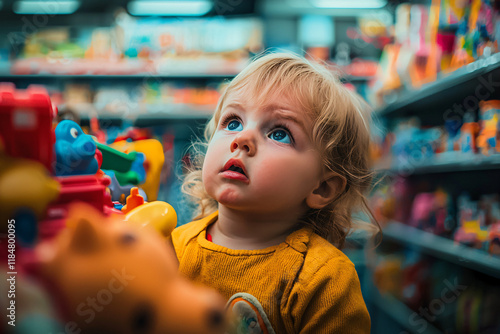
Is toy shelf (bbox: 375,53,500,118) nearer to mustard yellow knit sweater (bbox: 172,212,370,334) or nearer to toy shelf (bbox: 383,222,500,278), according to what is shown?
toy shelf (bbox: 383,222,500,278)

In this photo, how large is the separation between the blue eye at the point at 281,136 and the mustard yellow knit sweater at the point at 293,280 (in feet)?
0.59

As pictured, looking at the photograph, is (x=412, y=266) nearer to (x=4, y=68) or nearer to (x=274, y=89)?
(x=274, y=89)

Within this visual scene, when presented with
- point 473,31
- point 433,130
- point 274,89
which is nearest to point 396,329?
point 433,130

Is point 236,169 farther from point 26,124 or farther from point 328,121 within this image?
point 26,124

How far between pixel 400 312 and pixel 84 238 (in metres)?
2.62

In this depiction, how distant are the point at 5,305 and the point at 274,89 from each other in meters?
0.54

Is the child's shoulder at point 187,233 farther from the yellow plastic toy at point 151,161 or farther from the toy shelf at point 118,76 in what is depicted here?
the toy shelf at point 118,76

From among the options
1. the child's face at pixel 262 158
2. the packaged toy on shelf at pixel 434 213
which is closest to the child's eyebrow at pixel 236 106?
the child's face at pixel 262 158

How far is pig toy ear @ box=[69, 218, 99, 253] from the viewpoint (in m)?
0.31

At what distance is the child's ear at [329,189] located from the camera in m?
0.78

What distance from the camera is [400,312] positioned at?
2.54m

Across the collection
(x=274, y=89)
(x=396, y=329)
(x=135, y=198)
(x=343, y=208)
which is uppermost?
(x=274, y=89)

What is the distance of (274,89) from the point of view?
71cm

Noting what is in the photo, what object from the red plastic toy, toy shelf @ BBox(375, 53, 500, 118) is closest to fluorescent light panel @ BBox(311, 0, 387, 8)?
toy shelf @ BBox(375, 53, 500, 118)
